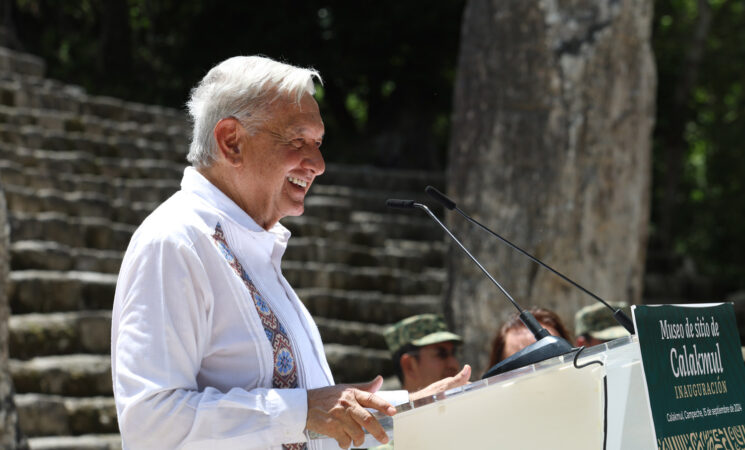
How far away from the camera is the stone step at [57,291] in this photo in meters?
6.11

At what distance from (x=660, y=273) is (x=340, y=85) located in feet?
17.0

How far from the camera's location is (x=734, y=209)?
13.0m

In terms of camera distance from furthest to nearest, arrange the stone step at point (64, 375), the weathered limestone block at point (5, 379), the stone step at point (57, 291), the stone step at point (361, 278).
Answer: the stone step at point (361, 278)
the stone step at point (57, 291)
the stone step at point (64, 375)
the weathered limestone block at point (5, 379)

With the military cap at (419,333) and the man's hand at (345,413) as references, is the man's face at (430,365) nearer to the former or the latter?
the military cap at (419,333)

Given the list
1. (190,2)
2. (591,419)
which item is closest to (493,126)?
(591,419)

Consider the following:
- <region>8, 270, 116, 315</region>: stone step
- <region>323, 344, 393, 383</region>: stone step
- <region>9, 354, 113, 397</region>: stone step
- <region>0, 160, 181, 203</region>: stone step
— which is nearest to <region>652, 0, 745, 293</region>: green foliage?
<region>323, 344, 393, 383</region>: stone step

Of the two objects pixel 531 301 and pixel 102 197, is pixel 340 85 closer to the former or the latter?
pixel 102 197

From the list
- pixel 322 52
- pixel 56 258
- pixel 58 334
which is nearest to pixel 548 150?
pixel 58 334

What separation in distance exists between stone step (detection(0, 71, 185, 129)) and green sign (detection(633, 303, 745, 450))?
8108mm

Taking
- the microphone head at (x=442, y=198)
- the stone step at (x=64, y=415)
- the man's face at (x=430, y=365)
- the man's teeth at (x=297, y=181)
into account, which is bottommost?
the stone step at (x=64, y=415)

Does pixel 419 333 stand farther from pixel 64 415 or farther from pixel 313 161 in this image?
pixel 64 415

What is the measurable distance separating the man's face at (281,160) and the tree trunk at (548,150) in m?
3.03

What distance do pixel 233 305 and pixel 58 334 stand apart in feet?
14.2

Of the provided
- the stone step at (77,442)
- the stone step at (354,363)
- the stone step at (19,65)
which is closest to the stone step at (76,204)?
the stone step at (354,363)
